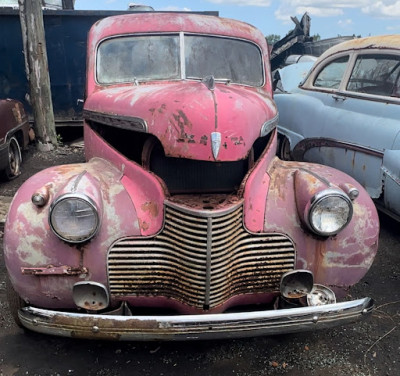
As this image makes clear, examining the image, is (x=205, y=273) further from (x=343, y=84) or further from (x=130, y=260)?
(x=343, y=84)

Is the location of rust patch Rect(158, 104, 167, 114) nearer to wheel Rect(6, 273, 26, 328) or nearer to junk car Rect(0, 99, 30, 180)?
wheel Rect(6, 273, 26, 328)

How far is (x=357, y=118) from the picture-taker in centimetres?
474

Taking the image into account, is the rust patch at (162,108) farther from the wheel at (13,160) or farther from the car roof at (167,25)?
the wheel at (13,160)

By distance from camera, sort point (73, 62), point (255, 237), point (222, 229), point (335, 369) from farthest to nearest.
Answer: point (73, 62), point (335, 369), point (255, 237), point (222, 229)

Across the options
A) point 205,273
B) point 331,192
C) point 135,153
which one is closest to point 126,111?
point 135,153

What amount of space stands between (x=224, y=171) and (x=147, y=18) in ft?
6.20

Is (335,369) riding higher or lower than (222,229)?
lower

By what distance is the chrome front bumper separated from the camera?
7.18 feet

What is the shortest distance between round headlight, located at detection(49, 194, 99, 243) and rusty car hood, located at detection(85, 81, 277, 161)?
57cm

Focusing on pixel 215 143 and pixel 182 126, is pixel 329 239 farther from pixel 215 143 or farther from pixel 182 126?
pixel 182 126

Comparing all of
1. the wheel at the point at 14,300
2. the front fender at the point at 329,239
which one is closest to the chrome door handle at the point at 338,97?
the front fender at the point at 329,239

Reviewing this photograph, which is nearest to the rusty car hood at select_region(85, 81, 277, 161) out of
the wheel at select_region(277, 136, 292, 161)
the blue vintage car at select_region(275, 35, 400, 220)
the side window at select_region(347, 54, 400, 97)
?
the blue vintage car at select_region(275, 35, 400, 220)

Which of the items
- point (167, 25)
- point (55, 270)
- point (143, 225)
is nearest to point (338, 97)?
point (167, 25)

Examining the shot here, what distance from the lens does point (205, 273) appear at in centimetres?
231
